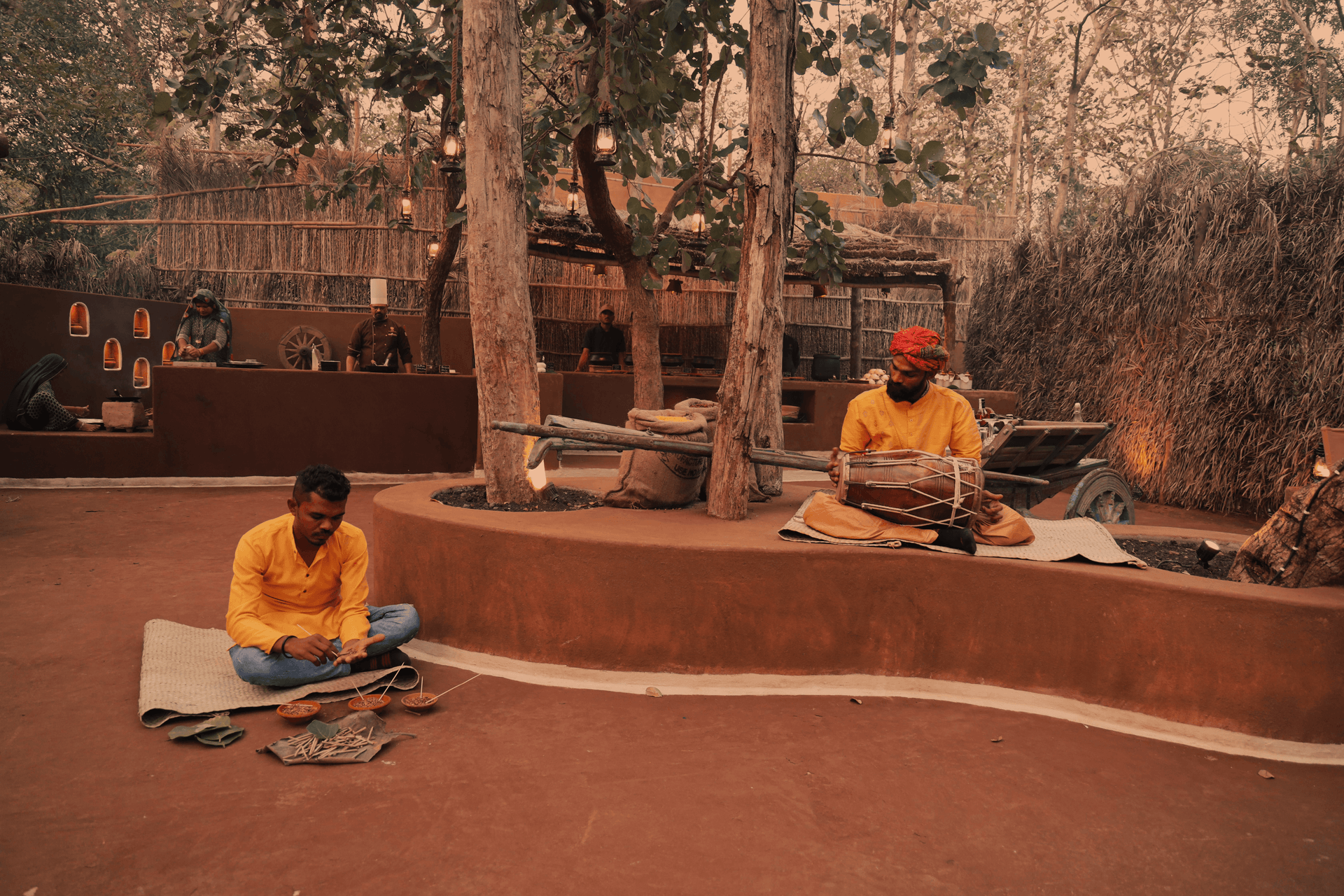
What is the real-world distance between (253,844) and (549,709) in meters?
1.18

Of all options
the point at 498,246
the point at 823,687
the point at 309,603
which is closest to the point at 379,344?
the point at 498,246

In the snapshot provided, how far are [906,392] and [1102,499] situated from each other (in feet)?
10.4

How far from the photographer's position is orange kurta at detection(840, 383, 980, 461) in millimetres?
3736

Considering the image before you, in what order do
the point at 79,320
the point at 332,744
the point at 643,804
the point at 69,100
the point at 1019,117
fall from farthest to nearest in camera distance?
the point at 1019,117
the point at 69,100
the point at 79,320
the point at 332,744
the point at 643,804

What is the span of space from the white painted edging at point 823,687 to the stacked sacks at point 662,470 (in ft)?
3.76

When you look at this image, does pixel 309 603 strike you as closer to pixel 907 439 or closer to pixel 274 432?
pixel 907 439

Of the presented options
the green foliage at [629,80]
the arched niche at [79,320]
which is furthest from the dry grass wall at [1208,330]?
the arched niche at [79,320]

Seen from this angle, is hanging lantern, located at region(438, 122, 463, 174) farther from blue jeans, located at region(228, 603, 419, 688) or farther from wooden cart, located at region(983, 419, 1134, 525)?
Answer: blue jeans, located at region(228, 603, 419, 688)

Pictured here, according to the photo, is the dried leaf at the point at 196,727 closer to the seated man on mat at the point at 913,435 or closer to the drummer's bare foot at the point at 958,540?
the seated man on mat at the point at 913,435

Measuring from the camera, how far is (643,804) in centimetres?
255

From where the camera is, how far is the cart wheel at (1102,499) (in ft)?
18.7

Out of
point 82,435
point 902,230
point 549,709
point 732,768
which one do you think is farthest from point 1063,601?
point 902,230

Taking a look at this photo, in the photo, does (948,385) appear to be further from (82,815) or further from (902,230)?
(82,815)

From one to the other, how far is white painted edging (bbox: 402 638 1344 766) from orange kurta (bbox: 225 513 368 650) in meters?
0.44
